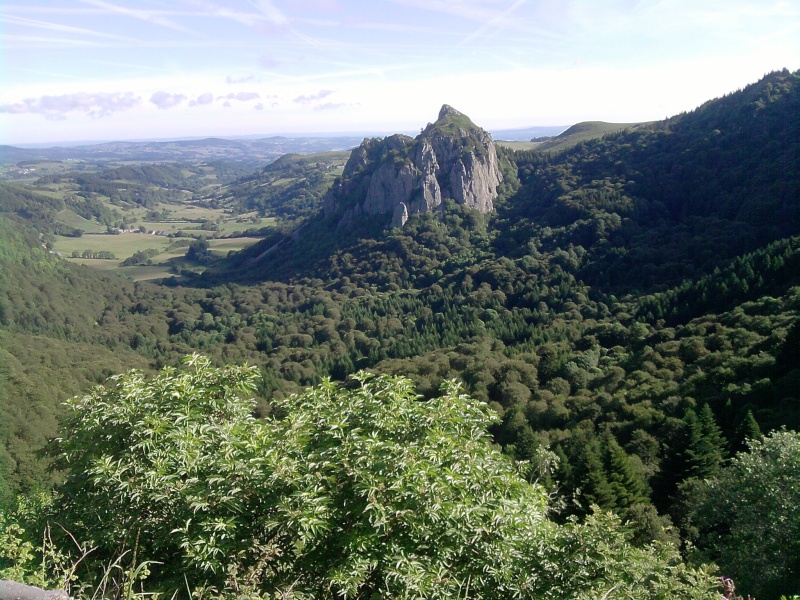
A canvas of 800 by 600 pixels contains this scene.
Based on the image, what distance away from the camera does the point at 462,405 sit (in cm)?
913

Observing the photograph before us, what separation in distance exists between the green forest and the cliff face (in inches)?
455

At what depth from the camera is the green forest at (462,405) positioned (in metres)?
7.31

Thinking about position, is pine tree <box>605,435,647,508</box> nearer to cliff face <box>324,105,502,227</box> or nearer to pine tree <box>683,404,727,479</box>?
pine tree <box>683,404,727,479</box>

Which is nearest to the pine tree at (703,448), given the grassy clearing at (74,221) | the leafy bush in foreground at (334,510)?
the leafy bush in foreground at (334,510)

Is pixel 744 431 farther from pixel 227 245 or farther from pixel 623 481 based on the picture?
pixel 227 245

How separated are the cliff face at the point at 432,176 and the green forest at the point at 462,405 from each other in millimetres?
11552

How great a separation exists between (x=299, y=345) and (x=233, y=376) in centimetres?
7144

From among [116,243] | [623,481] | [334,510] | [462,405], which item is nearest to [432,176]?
[116,243]

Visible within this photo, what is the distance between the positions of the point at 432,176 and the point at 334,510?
131 meters

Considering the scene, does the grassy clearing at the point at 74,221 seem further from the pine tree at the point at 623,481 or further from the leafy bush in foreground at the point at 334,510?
the leafy bush in foreground at the point at 334,510

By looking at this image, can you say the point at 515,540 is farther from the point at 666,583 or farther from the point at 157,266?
the point at 157,266

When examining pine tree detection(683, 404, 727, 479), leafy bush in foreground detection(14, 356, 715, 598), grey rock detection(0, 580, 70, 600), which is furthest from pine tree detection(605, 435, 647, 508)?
grey rock detection(0, 580, 70, 600)

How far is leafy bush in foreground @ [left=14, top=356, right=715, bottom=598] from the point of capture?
6949 mm

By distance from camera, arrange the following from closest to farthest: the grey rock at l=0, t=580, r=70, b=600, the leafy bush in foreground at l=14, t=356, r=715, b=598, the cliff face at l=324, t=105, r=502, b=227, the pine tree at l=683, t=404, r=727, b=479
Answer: the grey rock at l=0, t=580, r=70, b=600
the leafy bush in foreground at l=14, t=356, r=715, b=598
the pine tree at l=683, t=404, r=727, b=479
the cliff face at l=324, t=105, r=502, b=227
